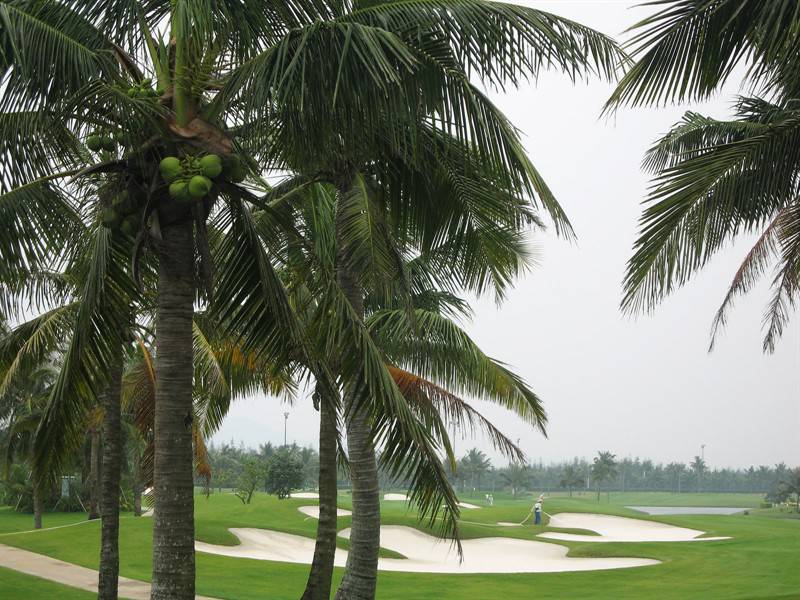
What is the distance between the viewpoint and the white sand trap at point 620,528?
3593 cm

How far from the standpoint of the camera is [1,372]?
12.9 m

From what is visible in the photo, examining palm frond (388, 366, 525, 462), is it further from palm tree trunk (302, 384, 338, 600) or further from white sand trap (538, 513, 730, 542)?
white sand trap (538, 513, 730, 542)

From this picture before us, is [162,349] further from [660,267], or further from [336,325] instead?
[660,267]

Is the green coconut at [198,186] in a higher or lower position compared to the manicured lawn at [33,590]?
higher

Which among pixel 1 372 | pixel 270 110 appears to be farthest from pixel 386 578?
pixel 270 110

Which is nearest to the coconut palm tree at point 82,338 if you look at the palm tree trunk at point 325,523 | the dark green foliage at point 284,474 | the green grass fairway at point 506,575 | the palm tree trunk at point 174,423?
the palm tree trunk at point 174,423

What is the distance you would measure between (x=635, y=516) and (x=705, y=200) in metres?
34.1

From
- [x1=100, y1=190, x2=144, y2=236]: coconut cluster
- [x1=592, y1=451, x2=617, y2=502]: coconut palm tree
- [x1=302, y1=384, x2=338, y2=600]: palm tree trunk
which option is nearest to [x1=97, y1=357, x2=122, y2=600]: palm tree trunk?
[x1=302, y1=384, x2=338, y2=600]: palm tree trunk

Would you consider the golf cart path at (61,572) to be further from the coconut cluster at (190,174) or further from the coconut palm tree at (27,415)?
the coconut cluster at (190,174)

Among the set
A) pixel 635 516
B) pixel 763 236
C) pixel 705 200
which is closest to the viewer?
pixel 705 200

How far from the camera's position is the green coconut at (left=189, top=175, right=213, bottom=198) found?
6.38 m

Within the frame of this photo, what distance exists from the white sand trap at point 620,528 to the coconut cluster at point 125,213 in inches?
1146

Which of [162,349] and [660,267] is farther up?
[660,267]

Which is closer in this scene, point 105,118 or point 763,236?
point 105,118
